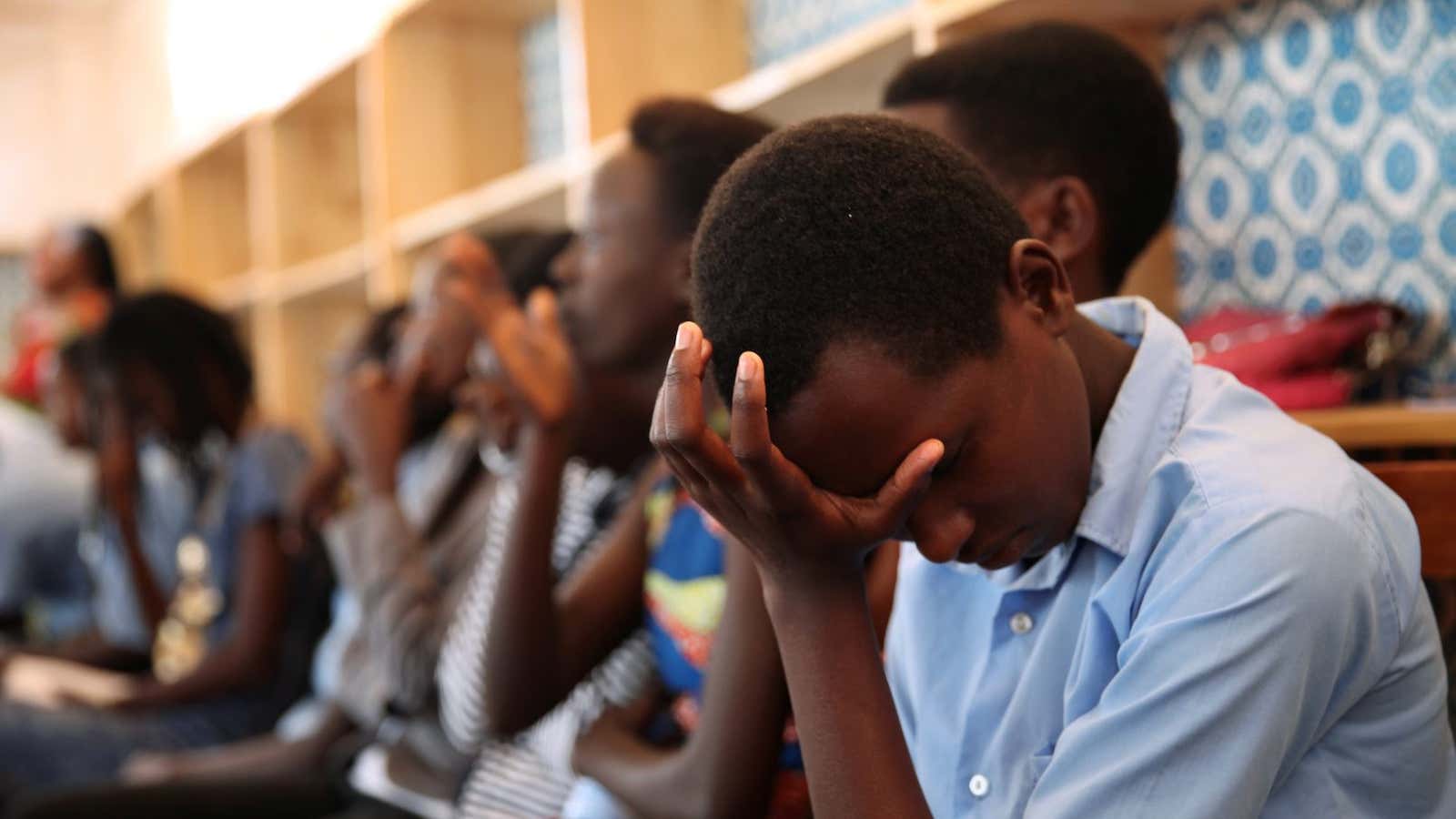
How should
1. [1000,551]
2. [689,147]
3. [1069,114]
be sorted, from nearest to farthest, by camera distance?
[1000,551] → [1069,114] → [689,147]

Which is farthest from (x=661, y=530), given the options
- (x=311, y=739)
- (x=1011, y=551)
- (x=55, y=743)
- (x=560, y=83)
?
(x=560, y=83)

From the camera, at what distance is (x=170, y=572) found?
9.13 ft

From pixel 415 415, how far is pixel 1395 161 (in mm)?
1639

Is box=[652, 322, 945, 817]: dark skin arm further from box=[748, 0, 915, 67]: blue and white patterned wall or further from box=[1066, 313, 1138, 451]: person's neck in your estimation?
box=[748, 0, 915, 67]: blue and white patterned wall

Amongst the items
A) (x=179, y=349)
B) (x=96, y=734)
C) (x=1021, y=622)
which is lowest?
(x=96, y=734)

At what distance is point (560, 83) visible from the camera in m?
3.02

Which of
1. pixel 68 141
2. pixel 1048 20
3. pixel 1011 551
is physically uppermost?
pixel 1048 20

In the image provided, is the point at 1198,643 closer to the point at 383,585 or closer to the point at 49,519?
the point at 383,585

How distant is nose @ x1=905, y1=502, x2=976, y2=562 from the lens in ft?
2.60

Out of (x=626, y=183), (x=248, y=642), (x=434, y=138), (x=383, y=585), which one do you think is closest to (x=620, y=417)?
(x=626, y=183)

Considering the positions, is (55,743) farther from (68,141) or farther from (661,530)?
(68,141)

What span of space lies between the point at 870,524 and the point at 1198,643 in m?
0.19

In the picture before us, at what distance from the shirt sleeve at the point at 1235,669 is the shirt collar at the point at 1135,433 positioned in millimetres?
70

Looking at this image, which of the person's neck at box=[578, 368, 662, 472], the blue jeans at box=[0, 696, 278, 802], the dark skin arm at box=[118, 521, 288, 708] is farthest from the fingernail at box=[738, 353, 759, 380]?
the blue jeans at box=[0, 696, 278, 802]
